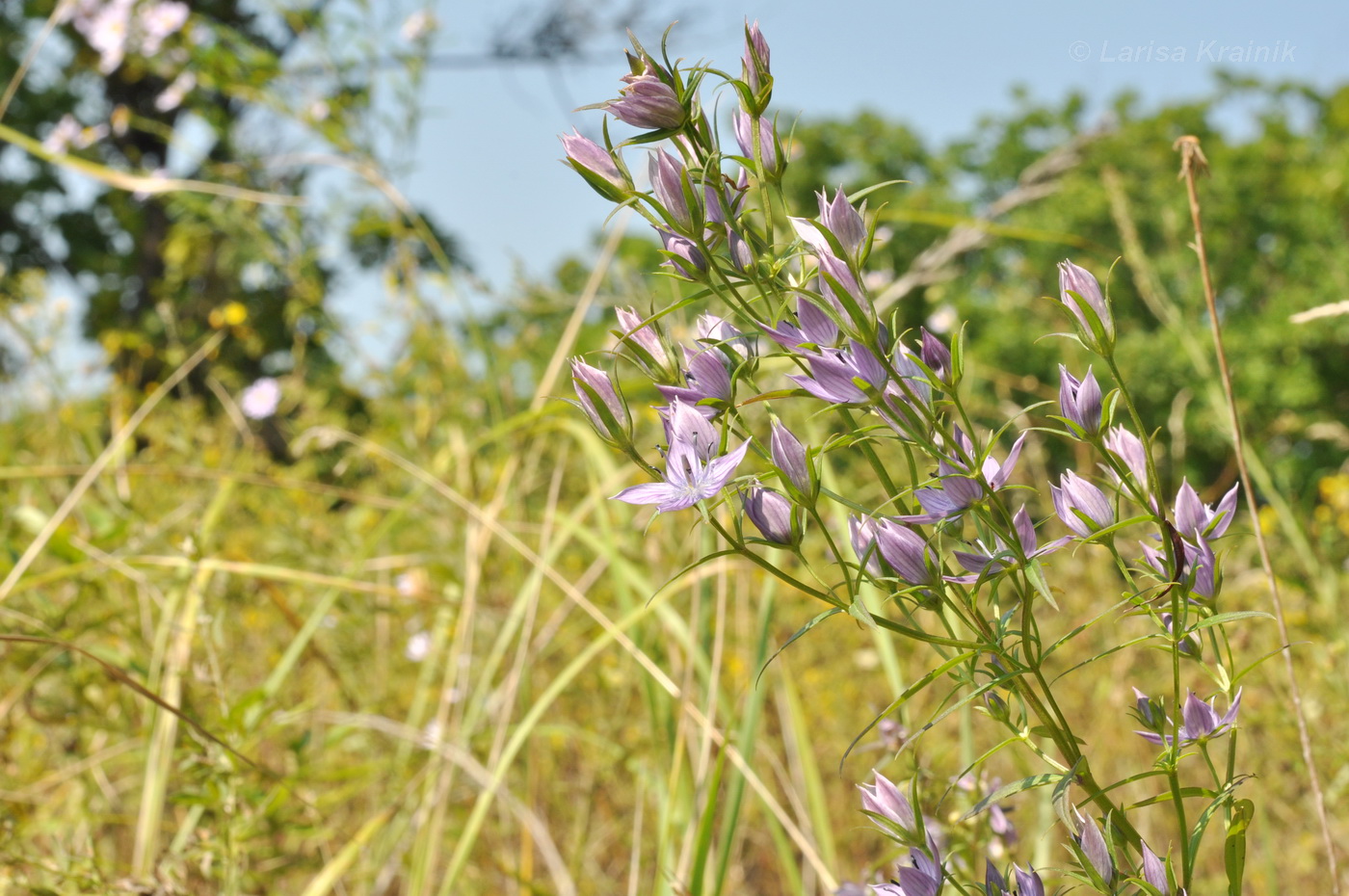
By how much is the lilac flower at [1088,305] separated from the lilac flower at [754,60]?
0.19 m

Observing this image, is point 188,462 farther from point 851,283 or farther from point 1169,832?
point 1169,832

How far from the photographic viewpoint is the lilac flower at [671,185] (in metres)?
0.46

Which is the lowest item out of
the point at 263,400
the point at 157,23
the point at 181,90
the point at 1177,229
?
the point at 263,400

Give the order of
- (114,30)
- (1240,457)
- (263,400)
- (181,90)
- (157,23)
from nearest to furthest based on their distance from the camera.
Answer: (1240,457), (263,400), (181,90), (157,23), (114,30)

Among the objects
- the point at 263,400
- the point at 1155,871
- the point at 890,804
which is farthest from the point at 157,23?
the point at 1155,871

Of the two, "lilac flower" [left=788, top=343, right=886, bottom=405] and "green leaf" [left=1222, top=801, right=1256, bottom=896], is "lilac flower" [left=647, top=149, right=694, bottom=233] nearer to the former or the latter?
"lilac flower" [left=788, top=343, right=886, bottom=405]

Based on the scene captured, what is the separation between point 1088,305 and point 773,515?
0.67 ft

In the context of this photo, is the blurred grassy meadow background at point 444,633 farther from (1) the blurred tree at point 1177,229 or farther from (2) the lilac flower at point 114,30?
(1) the blurred tree at point 1177,229

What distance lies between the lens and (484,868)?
1.75 m

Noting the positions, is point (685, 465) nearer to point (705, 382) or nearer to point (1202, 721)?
point (705, 382)

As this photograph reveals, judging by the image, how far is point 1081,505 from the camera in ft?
1.68

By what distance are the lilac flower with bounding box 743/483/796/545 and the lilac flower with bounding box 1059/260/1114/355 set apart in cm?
19

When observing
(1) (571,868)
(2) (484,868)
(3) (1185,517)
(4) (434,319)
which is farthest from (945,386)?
(4) (434,319)

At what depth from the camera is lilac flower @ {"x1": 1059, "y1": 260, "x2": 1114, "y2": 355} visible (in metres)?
0.51
